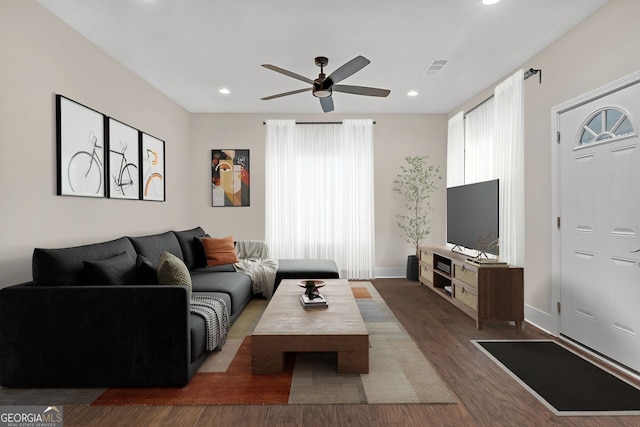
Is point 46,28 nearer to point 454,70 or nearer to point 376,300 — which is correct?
point 454,70

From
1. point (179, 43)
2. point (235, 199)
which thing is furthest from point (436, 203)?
point (179, 43)

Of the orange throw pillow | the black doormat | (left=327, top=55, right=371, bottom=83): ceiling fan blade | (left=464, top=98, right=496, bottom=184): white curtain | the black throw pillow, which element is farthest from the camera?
(left=464, top=98, right=496, bottom=184): white curtain

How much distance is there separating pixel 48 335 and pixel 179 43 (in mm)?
2678

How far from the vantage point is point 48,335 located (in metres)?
2.28

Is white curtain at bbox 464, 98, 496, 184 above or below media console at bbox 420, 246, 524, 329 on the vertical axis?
above

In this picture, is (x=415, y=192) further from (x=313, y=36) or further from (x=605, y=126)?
(x=313, y=36)

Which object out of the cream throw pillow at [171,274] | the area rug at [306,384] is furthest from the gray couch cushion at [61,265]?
the area rug at [306,384]

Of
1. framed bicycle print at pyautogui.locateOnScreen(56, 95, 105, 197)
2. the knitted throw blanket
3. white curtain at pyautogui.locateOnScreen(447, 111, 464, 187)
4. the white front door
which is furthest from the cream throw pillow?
white curtain at pyautogui.locateOnScreen(447, 111, 464, 187)

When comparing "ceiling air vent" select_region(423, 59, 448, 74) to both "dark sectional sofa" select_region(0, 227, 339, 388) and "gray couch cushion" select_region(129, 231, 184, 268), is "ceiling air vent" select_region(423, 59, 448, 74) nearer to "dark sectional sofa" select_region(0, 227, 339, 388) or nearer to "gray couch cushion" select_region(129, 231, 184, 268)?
"dark sectional sofa" select_region(0, 227, 339, 388)

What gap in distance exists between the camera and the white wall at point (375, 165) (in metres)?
5.94

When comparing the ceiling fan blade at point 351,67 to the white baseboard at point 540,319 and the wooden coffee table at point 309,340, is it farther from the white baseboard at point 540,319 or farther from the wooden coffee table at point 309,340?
the white baseboard at point 540,319

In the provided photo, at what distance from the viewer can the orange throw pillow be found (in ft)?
14.7

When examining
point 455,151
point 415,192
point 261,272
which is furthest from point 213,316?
point 455,151

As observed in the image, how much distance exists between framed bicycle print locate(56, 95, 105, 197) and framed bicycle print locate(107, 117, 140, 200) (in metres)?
0.13
